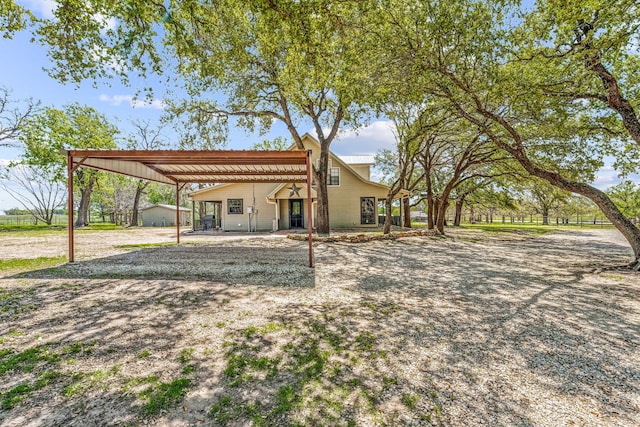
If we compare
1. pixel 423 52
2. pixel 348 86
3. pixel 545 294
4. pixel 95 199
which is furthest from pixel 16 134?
pixel 545 294

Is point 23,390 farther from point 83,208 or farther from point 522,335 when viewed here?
point 83,208

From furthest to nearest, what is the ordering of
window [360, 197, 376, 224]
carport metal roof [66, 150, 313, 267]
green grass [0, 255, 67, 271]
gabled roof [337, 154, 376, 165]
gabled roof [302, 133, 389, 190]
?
1. gabled roof [337, 154, 376, 165]
2. window [360, 197, 376, 224]
3. gabled roof [302, 133, 389, 190]
4. carport metal roof [66, 150, 313, 267]
5. green grass [0, 255, 67, 271]

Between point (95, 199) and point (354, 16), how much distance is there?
42506 mm

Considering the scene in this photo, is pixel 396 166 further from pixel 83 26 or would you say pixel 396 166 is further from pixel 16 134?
pixel 16 134

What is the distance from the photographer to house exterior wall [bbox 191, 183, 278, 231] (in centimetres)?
1966

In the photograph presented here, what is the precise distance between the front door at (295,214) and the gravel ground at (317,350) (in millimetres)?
13401

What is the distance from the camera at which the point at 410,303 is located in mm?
4664

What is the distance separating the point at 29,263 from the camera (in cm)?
726

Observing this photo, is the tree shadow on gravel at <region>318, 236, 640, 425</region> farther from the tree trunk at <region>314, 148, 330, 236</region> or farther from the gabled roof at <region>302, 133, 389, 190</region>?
the gabled roof at <region>302, 133, 389, 190</region>

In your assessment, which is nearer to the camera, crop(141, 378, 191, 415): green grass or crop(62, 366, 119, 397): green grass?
crop(141, 378, 191, 415): green grass

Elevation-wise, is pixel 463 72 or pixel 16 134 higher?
pixel 16 134

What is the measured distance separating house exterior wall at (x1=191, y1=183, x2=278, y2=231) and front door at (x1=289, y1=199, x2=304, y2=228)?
3.85 feet

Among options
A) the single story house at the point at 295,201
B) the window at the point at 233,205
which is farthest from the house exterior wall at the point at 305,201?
the window at the point at 233,205

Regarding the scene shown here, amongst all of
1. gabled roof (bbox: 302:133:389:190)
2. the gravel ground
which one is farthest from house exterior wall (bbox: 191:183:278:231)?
the gravel ground
